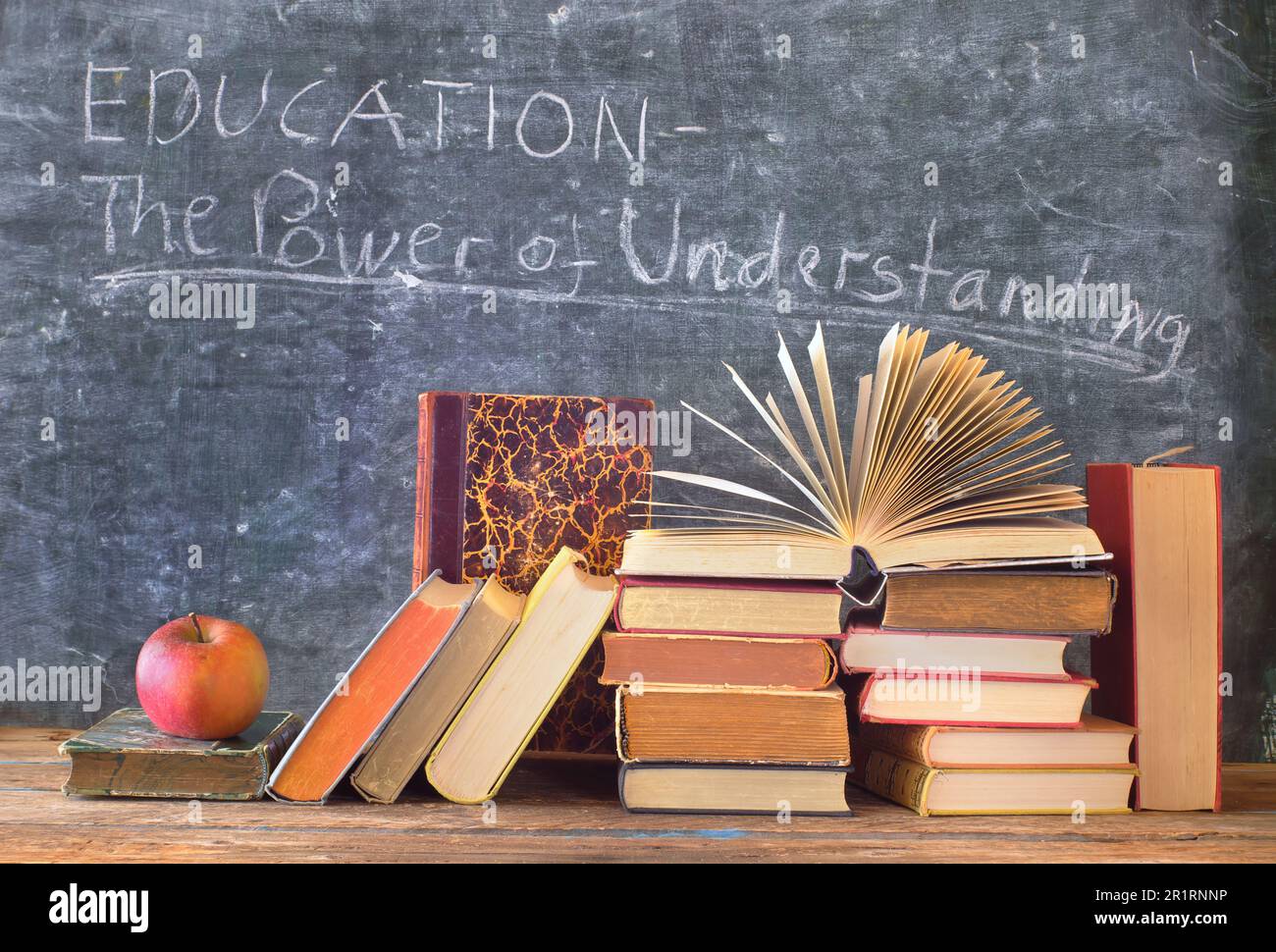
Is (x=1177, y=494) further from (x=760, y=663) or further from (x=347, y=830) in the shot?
(x=347, y=830)

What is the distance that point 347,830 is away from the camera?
3.97 feet

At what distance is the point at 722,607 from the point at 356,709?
47cm

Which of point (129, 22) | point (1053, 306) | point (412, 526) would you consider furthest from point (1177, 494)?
point (129, 22)

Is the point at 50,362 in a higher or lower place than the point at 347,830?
higher

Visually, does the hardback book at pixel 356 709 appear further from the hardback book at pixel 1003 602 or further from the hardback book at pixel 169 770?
the hardback book at pixel 1003 602

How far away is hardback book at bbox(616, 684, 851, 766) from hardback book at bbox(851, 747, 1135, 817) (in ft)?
0.40

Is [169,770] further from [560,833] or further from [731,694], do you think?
[731,694]

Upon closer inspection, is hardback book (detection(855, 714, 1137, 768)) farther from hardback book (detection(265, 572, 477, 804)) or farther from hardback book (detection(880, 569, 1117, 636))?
hardback book (detection(265, 572, 477, 804))

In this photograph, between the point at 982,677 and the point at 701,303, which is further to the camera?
the point at 701,303

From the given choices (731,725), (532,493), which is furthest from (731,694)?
(532,493)

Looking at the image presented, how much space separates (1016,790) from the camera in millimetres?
1326

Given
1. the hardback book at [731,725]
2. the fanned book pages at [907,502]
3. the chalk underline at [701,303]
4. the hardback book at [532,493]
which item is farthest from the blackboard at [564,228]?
the hardback book at [731,725]
